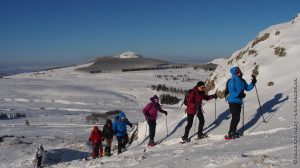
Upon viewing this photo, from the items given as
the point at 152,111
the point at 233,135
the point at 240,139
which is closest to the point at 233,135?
the point at 233,135

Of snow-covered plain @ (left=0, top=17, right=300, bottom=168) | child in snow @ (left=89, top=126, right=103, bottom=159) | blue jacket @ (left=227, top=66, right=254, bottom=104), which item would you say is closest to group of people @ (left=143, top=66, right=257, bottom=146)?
blue jacket @ (left=227, top=66, right=254, bottom=104)

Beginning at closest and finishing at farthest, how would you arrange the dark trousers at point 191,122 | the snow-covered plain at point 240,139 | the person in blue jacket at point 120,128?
the snow-covered plain at point 240,139 < the dark trousers at point 191,122 < the person in blue jacket at point 120,128

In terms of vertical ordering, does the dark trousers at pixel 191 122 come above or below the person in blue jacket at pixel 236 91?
below

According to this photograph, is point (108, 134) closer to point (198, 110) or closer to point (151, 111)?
point (151, 111)

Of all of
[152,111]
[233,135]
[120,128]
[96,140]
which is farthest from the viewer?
[96,140]

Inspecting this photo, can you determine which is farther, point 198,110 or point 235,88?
point 198,110

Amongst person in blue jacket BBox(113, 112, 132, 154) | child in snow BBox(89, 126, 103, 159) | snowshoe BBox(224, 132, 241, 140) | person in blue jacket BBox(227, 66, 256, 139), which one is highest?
person in blue jacket BBox(227, 66, 256, 139)

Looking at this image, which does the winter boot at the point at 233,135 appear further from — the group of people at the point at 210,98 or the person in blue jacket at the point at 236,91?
the person in blue jacket at the point at 236,91

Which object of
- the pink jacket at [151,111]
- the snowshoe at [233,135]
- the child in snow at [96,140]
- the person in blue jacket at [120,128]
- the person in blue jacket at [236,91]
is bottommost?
the child in snow at [96,140]

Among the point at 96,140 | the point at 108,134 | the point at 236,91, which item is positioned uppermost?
the point at 236,91

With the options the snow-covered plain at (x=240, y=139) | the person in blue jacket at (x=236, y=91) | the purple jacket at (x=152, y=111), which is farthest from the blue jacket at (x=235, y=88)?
the purple jacket at (x=152, y=111)

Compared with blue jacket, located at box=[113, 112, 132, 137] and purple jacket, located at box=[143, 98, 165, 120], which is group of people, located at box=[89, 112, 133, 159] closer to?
blue jacket, located at box=[113, 112, 132, 137]

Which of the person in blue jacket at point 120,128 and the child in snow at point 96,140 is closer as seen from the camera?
the person in blue jacket at point 120,128

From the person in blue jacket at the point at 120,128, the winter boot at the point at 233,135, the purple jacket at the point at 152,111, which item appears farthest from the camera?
the person in blue jacket at the point at 120,128
